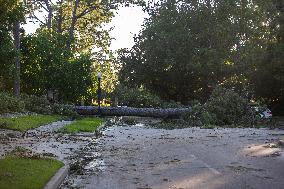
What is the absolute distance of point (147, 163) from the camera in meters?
12.1

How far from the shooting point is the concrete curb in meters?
8.30

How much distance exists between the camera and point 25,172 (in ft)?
29.9

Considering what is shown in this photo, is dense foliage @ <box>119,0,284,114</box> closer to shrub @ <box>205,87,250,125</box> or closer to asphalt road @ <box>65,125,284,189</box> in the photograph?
shrub @ <box>205,87,250,125</box>

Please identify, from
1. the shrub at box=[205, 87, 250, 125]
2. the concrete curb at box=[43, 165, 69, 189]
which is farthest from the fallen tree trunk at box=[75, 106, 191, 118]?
the concrete curb at box=[43, 165, 69, 189]

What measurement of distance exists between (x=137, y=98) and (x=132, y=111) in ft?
13.2

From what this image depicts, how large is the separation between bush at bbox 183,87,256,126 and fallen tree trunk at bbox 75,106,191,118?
4.00ft

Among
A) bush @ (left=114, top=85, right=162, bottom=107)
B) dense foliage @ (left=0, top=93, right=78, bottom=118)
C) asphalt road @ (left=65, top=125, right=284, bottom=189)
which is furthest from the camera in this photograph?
bush @ (left=114, top=85, right=162, bottom=107)

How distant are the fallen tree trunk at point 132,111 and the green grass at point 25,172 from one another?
2100 cm

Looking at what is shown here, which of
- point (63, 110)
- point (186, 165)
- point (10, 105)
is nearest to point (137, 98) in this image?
point (63, 110)

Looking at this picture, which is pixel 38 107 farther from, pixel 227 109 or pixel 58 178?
pixel 58 178

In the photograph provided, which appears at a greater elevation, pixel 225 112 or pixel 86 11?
pixel 86 11

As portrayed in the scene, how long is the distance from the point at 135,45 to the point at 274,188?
36716 mm

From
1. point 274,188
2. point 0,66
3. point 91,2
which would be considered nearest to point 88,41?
point 91,2

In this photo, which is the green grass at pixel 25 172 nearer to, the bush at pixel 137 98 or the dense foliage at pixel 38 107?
the dense foliage at pixel 38 107
